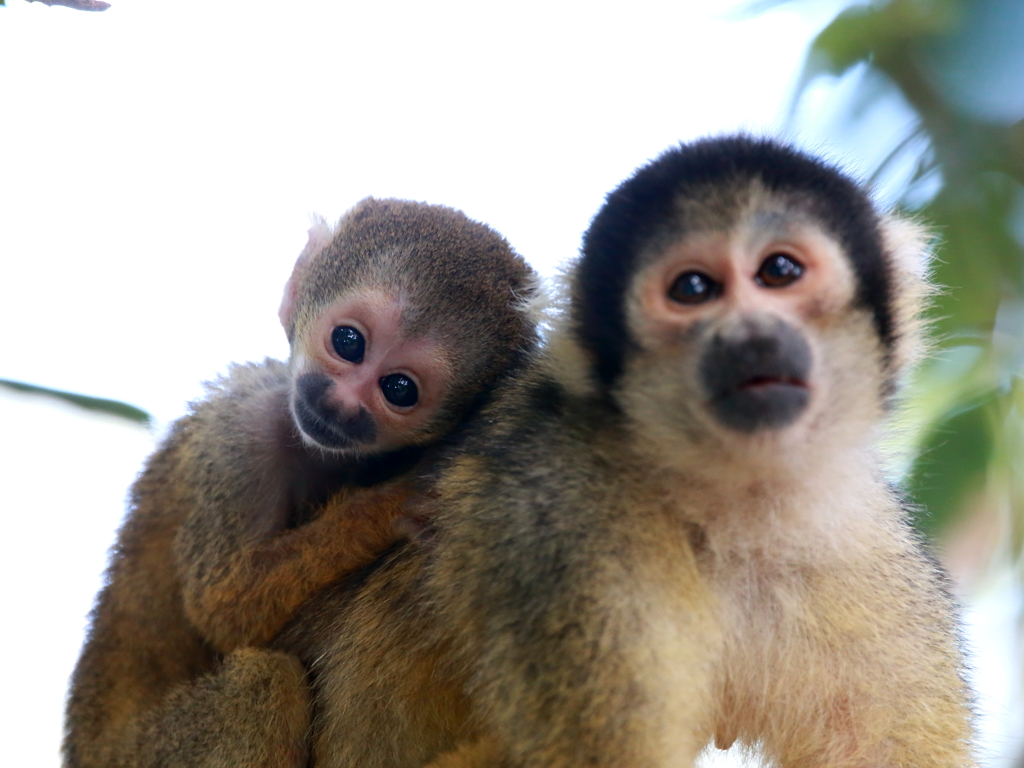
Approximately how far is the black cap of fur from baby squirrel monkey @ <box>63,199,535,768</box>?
19.2 inches

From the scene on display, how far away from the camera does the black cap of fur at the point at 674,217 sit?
193cm

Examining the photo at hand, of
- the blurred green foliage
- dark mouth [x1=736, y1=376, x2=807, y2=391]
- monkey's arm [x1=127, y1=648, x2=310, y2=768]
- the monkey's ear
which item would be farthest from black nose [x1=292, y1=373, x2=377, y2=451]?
the blurred green foliage

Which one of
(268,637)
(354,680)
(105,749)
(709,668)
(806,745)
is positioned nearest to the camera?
(709,668)

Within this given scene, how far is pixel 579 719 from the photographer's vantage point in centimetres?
164

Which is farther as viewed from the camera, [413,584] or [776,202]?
[413,584]

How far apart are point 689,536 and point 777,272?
568 millimetres

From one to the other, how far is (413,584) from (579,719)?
0.61 m

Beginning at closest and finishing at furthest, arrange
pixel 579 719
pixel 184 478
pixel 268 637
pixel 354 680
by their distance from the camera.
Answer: pixel 579 719, pixel 354 680, pixel 268 637, pixel 184 478

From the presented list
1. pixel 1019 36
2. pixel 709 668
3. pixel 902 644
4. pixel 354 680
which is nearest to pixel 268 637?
pixel 354 680

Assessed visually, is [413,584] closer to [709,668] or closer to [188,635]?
[709,668]

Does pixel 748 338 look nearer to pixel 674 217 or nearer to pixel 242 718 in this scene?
pixel 674 217

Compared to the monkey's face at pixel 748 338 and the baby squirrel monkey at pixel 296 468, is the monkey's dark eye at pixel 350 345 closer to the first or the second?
the baby squirrel monkey at pixel 296 468

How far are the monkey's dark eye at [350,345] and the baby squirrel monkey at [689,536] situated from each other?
2.21 ft

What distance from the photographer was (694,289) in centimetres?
186
